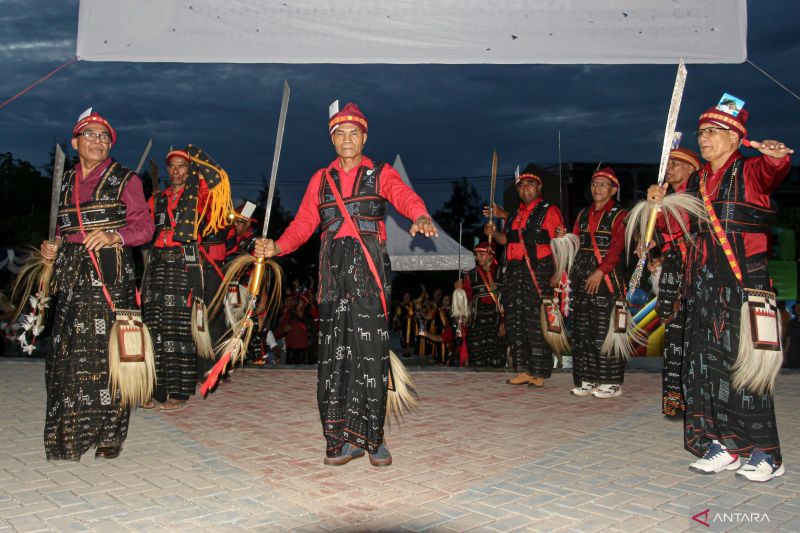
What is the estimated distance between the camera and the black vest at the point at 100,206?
5.03 m

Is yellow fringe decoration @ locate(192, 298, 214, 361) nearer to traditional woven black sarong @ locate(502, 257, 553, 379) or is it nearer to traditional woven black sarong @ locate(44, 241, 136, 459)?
traditional woven black sarong @ locate(44, 241, 136, 459)

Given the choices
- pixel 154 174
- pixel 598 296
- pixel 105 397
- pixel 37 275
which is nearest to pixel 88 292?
pixel 105 397

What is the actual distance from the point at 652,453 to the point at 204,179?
15.0ft

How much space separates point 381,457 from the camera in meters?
4.96

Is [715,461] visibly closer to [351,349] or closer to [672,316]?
[672,316]

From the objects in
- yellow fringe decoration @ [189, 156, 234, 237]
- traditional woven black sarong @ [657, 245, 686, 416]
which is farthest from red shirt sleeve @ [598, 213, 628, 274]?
yellow fringe decoration @ [189, 156, 234, 237]

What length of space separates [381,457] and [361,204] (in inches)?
64.7

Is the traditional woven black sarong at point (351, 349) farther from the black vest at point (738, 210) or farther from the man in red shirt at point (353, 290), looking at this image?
the black vest at point (738, 210)

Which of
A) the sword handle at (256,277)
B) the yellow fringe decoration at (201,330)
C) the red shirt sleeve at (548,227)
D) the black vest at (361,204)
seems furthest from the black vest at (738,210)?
the yellow fringe decoration at (201,330)

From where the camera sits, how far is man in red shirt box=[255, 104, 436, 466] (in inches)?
192

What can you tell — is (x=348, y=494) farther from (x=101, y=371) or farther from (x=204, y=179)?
(x=204, y=179)

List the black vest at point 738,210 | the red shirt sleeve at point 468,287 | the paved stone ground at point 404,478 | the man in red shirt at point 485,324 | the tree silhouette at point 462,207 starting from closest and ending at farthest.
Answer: the paved stone ground at point 404,478 → the black vest at point 738,210 → the man in red shirt at point 485,324 → the red shirt sleeve at point 468,287 → the tree silhouette at point 462,207

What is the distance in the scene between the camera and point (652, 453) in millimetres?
5297

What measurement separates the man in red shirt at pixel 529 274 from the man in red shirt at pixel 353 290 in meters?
3.49
